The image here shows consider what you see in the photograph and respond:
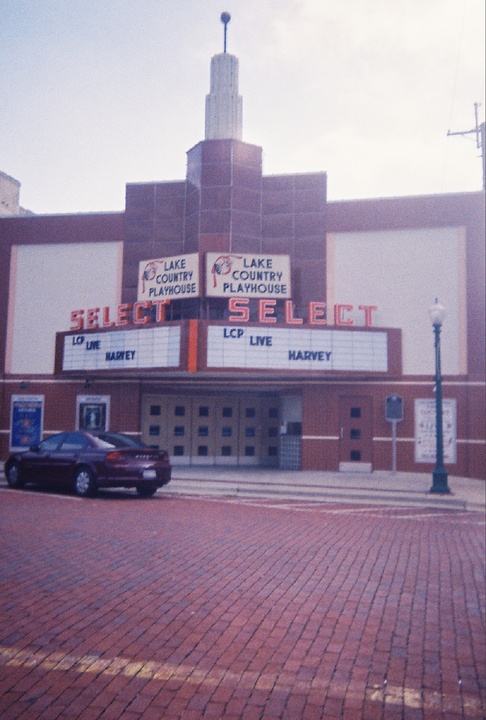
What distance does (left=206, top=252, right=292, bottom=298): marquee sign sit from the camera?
2053 centimetres

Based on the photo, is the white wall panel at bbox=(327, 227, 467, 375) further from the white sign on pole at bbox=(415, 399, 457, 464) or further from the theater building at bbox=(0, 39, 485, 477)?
the white sign on pole at bbox=(415, 399, 457, 464)

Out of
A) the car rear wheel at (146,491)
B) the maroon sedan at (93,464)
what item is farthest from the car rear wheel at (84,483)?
the car rear wheel at (146,491)

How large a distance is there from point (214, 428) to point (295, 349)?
5.46 meters

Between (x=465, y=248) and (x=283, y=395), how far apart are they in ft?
25.6

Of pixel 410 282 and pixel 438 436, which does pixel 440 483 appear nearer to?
pixel 438 436

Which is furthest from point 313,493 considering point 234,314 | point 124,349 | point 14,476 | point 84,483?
point 124,349

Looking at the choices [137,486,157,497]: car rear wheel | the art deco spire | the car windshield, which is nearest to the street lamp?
[137,486,157,497]: car rear wheel

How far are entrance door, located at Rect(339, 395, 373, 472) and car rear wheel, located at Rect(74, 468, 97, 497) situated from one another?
972cm

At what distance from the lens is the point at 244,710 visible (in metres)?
3.99

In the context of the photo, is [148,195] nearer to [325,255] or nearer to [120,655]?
[325,255]

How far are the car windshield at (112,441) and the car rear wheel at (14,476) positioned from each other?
7.94 feet

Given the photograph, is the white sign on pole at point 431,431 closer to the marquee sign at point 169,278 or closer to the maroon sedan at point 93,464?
the marquee sign at point 169,278

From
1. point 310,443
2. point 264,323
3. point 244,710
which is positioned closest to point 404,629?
point 244,710

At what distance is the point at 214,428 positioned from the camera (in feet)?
77.2
